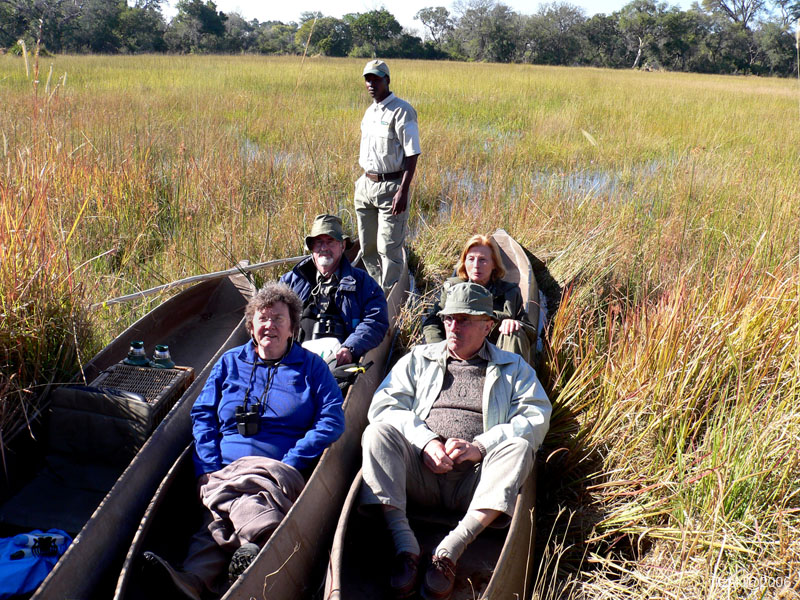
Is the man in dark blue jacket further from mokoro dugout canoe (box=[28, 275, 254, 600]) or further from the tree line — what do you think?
the tree line

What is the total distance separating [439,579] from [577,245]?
4.74 metres

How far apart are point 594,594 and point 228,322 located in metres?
3.98

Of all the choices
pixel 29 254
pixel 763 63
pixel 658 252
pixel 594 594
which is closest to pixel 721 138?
pixel 658 252

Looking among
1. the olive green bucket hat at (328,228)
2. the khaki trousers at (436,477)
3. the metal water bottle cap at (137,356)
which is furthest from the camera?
the olive green bucket hat at (328,228)

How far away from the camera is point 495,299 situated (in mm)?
5160

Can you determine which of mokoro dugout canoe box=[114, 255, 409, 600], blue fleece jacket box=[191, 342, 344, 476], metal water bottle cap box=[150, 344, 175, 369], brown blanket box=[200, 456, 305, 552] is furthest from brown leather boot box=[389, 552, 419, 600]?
metal water bottle cap box=[150, 344, 175, 369]

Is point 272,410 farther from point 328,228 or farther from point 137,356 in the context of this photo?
point 328,228

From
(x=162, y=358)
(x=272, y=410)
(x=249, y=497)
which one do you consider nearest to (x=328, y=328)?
(x=162, y=358)

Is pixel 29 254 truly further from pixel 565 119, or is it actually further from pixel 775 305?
pixel 565 119

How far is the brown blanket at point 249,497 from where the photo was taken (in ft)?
10.1

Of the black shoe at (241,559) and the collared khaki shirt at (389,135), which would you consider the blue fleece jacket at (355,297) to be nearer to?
Result: the collared khaki shirt at (389,135)

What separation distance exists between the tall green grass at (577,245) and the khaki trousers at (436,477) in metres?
0.41

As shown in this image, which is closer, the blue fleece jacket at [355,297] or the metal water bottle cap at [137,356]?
the metal water bottle cap at [137,356]

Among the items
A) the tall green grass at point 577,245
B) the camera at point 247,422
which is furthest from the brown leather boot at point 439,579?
the camera at point 247,422
